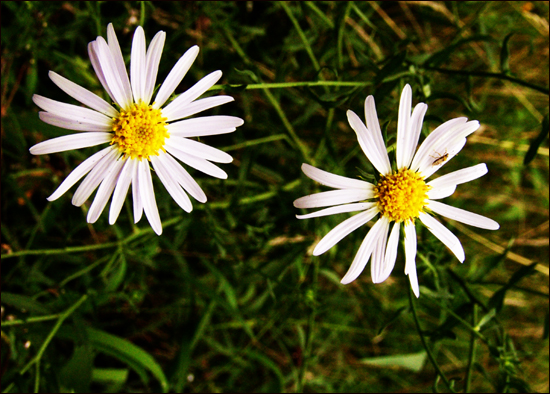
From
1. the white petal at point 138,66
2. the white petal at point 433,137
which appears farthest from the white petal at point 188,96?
the white petal at point 433,137

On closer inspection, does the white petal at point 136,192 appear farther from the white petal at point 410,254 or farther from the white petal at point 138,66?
the white petal at point 410,254

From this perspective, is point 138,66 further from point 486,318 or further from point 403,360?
point 403,360

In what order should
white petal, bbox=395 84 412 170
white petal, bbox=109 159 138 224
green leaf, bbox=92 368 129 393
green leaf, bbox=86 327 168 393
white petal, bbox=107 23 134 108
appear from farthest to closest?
1. green leaf, bbox=92 368 129 393
2. green leaf, bbox=86 327 168 393
3. white petal, bbox=109 159 138 224
4. white petal, bbox=395 84 412 170
5. white petal, bbox=107 23 134 108

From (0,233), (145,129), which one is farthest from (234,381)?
(145,129)

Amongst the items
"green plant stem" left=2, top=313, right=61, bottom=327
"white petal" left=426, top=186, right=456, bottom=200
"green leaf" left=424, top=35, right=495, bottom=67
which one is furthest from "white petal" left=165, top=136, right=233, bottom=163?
"green leaf" left=424, top=35, right=495, bottom=67

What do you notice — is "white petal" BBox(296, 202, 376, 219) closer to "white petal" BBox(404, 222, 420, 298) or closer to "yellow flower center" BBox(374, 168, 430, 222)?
"yellow flower center" BBox(374, 168, 430, 222)

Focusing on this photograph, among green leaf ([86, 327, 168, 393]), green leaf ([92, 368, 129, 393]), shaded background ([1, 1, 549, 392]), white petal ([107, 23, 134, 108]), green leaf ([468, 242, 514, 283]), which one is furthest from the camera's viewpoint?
green leaf ([92, 368, 129, 393])
